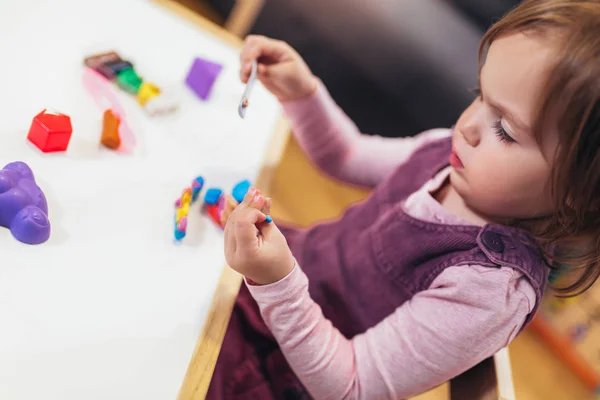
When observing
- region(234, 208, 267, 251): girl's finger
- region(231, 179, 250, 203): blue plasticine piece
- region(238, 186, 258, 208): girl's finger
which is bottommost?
region(231, 179, 250, 203): blue plasticine piece

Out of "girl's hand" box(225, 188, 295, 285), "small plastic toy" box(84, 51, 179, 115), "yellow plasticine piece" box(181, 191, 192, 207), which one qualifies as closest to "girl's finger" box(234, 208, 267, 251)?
"girl's hand" box(225, 188, 295, 285)

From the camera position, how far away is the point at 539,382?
4.44 feet

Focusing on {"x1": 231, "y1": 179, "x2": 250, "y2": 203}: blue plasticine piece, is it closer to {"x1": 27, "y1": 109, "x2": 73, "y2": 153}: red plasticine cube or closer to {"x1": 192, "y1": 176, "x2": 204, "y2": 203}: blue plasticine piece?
{"x1": 192, "y1": 176, "x2": 204, "y2": 203}: blue plasticine piece

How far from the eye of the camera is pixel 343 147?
2.76ft

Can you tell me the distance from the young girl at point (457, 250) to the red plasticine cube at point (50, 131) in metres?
0.19

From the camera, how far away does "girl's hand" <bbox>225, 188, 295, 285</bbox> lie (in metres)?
0.51

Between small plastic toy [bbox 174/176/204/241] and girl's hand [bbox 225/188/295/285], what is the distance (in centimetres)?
6

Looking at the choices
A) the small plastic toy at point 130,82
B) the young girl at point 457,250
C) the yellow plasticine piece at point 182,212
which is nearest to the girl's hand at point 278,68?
the young girl at point 457,250

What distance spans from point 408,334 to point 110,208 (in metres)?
0.32

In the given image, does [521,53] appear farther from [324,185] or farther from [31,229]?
[324,185]

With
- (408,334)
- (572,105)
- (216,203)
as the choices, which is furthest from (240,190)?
(572,105)

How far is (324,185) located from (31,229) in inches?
43.2

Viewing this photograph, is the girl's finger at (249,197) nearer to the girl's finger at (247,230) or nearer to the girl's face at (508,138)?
the girl's finger at (247,230)

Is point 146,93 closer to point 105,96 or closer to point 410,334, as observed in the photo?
point 105,96
